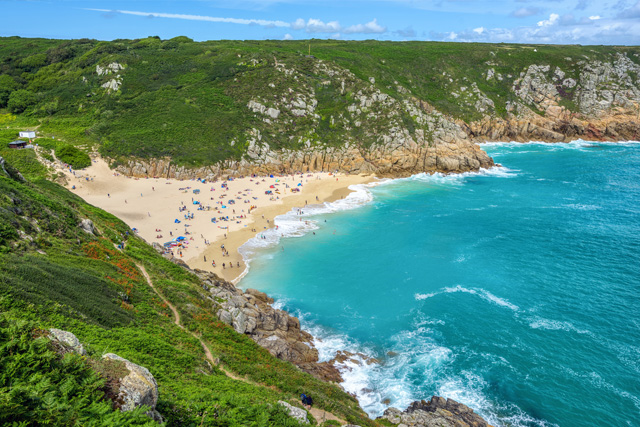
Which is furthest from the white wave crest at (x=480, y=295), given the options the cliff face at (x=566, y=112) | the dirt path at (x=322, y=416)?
the cliff face at (x=566, y=112)

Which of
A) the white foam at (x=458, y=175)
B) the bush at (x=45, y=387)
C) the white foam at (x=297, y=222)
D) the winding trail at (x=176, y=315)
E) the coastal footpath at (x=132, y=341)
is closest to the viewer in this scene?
the bush at (x=45, y=387)

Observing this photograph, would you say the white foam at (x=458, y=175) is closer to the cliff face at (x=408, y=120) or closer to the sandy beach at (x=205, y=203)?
the cliff face at (x=408, y=120)

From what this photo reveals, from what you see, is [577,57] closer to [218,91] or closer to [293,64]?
[293,64]

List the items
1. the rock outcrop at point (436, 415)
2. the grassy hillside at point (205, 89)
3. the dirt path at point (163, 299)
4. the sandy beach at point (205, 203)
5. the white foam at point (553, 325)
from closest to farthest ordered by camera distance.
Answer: the rock outcrop at point (436, 415), the dirt path at point (163, 299), the white foam at point (553, 325), the sandy beach at point (205, 203), the grassy hillside at point (205, 89)

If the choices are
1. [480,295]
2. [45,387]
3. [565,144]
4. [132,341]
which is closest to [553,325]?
[480,295]

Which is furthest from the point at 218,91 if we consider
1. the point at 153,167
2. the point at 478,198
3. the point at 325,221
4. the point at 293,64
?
the point at 478,198

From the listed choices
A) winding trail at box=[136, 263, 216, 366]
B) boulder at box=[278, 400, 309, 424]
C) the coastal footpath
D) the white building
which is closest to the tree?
the white building
